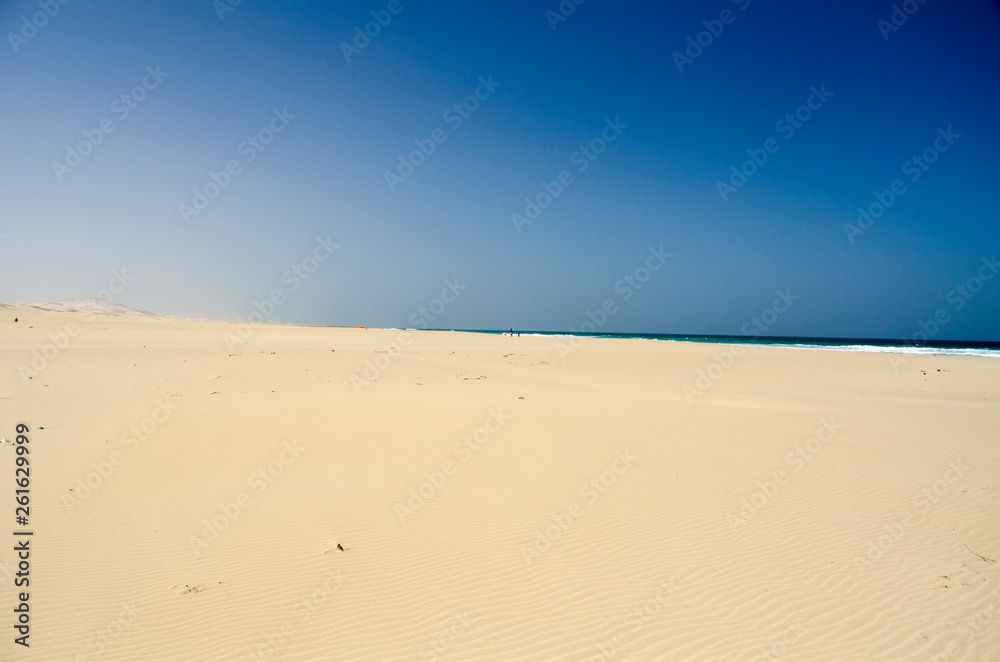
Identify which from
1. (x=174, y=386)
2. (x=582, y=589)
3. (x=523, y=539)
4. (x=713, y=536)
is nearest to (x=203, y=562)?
(x=523, y=539)

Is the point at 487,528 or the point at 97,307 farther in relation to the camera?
the point at 97,307

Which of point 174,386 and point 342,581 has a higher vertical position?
point 174,386

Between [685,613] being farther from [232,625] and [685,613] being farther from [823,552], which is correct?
[232,625]

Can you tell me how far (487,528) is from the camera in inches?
242

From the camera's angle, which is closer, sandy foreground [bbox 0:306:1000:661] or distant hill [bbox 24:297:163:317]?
sandy foreground [bbox 0:306:1000:661]

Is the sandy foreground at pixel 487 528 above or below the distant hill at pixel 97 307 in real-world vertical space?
below

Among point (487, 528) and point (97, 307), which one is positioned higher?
point (97, 307)

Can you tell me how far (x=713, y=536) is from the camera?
19.8 ft

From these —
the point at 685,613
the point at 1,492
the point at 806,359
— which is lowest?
the point at 685,613

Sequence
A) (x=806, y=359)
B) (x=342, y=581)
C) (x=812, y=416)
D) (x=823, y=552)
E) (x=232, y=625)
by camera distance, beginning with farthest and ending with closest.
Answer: (x=806, y=359) → (x=812, y=416) → (x=823, y=552) → (x=342, y=581) → (x=232, y=625)

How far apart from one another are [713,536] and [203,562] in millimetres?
5872

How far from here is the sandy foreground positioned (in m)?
4.09

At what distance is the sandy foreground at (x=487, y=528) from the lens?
13.4 feet

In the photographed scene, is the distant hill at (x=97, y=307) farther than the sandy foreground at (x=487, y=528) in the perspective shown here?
Yes
